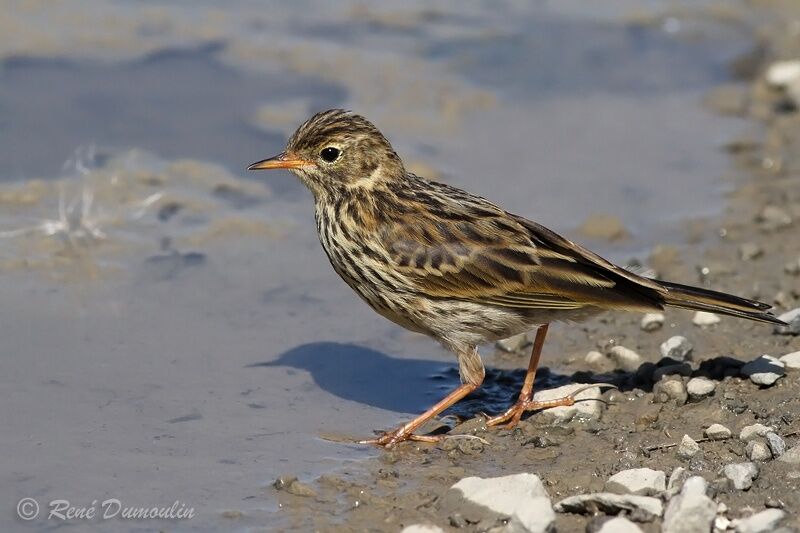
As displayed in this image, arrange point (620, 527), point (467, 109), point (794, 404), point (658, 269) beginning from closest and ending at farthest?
point (620, 527), point (794, 404), point (658, 269), point (467, 109)

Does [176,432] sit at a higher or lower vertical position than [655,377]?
lower

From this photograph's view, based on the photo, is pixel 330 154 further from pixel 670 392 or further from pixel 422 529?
pixel 422 529

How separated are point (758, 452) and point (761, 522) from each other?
95 centimetres

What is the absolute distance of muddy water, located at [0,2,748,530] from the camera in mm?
7703

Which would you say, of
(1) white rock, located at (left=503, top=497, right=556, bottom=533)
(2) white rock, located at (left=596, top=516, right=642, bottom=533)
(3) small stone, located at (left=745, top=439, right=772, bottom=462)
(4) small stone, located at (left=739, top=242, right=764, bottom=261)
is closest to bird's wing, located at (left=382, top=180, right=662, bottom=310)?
(3) small stone, located at (left=745, top=439, right=772, bottom=462)

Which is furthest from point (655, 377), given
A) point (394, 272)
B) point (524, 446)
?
point (394, 272)

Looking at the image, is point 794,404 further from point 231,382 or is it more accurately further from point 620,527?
point 231,382

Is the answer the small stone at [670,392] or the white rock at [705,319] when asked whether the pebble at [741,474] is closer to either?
the small stone at [670,392]

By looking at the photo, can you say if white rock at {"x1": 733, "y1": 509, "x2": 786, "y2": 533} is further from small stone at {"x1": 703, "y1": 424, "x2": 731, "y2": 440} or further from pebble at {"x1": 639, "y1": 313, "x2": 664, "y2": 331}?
pebble at {"x1": 639, "y1": 313, "x2": 664, "y2": 331}

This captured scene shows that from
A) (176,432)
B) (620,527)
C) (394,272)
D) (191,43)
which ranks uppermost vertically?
(191,43)

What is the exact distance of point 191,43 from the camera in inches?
550

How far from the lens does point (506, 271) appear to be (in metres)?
7.95

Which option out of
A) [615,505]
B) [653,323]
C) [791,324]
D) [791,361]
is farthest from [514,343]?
[615,505]

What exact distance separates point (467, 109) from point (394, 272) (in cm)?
590
